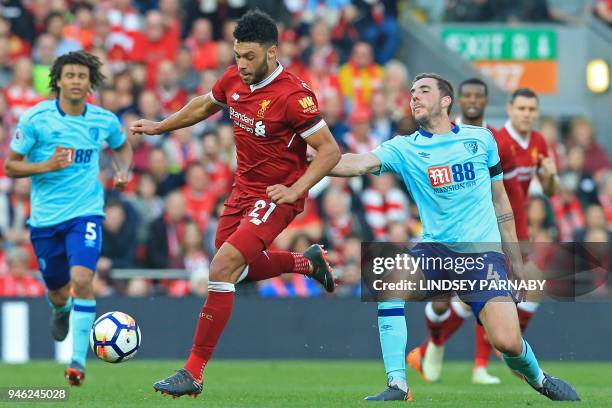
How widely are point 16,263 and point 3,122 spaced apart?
7.79ft

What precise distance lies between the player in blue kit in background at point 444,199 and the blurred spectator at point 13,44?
9.87 meters

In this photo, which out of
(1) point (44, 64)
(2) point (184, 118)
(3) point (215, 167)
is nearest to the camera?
(2) point (184, 118)

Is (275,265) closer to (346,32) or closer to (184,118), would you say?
(184,118)

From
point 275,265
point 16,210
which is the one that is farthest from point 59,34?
point 275,265

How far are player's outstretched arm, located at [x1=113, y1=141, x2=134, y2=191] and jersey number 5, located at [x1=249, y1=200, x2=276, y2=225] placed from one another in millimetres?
2202

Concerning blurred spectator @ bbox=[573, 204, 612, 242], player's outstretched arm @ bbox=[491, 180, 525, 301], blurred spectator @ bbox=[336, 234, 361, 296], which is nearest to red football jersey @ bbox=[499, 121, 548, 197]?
player's outstretched arm @ bbox=[491, 180, 525, 301]

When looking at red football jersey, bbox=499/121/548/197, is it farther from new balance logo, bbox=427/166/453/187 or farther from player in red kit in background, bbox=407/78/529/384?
new balance logo, bbox=427/166/453/187

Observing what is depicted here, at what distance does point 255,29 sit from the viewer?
9.99 metres

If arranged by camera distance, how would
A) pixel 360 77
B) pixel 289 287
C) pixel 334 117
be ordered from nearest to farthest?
pixel 289 287 → pixel 334 117 → pixel 360 77

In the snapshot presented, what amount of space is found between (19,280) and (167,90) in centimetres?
386

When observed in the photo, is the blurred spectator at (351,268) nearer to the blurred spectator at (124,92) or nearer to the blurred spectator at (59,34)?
the blurred spectator at (124,92)

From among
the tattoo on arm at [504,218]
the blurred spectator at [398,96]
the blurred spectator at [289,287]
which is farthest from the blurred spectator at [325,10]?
the tattoo on arm at [504,218]

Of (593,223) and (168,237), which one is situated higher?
(593,223)

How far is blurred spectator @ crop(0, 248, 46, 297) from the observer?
53.5 ft
